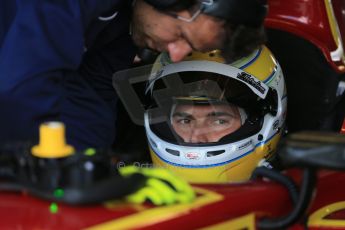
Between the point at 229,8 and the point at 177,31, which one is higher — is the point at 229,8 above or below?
above

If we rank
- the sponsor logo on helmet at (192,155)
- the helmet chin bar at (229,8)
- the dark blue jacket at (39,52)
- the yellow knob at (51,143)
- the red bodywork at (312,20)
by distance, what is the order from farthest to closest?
the red bodywork at (312,20)
the sponsor logo on helmet at (192,155)
the helmet chin bar at (229,8)
the dark blue jacket at (39,52)
the yellow knob at (51,143)

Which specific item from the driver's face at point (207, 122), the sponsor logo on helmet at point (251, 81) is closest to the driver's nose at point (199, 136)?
the driver's face at point (207, 122)

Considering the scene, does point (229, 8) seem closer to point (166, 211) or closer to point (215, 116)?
point (215, 116)

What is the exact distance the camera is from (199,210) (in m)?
1.21

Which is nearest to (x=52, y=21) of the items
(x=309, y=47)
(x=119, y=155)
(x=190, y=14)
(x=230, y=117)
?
(x=190, y=14)

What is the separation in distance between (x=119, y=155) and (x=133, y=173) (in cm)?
5

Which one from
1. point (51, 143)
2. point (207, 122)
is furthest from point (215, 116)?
point (51, 143)

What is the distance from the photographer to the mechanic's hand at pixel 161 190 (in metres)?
1.18

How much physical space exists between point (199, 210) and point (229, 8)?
0.67 meters

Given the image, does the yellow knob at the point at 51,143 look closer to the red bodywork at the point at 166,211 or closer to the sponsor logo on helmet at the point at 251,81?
the red bodywork at the point at 166,211

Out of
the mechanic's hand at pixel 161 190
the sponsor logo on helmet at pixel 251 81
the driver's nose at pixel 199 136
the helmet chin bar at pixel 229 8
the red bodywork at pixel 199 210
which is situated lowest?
the driver's nose at pixel 199 136

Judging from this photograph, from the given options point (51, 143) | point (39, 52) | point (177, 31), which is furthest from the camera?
point (177, 31)

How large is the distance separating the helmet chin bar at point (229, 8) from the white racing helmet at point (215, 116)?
34cm

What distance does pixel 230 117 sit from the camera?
2113 mm
